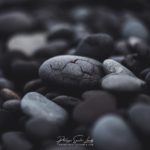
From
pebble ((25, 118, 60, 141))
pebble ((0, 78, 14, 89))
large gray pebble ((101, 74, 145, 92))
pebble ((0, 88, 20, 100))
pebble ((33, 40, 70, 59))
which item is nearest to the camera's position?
pebble ((25, 118, 60, 141))

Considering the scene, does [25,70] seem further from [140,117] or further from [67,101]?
[140,117]

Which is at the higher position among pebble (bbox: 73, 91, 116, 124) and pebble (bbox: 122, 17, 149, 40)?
pebble (bbox: 122, 17, 149, 40)

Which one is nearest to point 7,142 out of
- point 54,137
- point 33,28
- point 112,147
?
point 54,137

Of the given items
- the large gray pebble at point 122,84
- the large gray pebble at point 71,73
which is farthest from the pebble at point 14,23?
the large gray pebble at point 122,84

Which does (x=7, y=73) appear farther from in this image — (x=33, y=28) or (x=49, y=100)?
(x=33, y=28)

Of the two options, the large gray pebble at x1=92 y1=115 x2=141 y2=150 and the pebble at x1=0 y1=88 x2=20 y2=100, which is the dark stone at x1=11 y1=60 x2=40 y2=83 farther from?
the large gray pebble at x1=92 y1=115 x2=141 y2=150

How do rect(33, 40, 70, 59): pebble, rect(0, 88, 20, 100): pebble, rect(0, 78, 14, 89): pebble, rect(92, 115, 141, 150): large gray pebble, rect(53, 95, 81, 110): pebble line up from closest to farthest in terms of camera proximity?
rect(92, 115, 141, 150): large gray pebble
rect(53, 95, 81, 110): pebble
rect(0, 88, 20, 100): pebble
rect(0, 78, 14, 89): pebble
rect(33, 40, 70, 59): pebble

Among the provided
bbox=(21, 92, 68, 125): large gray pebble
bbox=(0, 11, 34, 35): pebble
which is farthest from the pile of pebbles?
bbox=(0, 11, 34, 35): pebble
